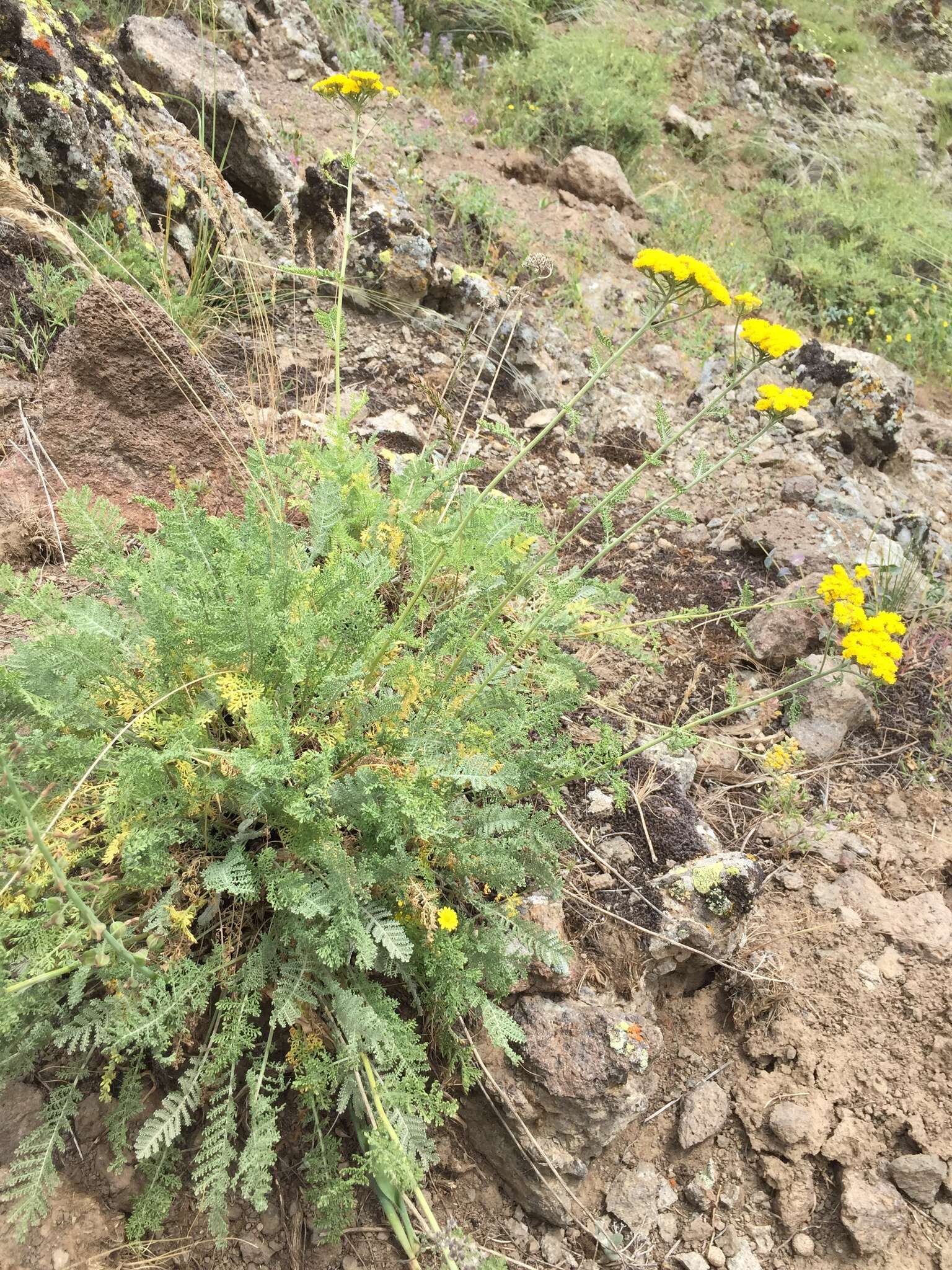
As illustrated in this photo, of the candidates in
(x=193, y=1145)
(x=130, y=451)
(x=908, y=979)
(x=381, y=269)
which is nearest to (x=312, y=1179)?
(x=193, y=1145)

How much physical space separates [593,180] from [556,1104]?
605 cm

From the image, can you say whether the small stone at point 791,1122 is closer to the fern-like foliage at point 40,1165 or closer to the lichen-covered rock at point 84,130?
the fern-like foliage at point 40,1165

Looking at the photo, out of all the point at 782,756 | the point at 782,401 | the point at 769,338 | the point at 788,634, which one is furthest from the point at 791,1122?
the point at 769,338

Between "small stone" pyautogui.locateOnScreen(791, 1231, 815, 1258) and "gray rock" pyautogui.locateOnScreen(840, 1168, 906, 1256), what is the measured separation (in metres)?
0.10

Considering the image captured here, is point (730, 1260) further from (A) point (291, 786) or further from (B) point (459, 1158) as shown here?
(A) point (291, 786)

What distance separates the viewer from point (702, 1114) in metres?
2.02

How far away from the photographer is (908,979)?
2.27m

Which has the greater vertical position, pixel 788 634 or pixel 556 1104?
pixel 788 634

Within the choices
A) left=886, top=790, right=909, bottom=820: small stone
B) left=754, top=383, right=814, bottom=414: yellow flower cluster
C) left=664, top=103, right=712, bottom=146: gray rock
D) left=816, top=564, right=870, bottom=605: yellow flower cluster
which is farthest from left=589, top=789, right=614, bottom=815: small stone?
left=664, top=103, right=712, bottom=146: gray rock

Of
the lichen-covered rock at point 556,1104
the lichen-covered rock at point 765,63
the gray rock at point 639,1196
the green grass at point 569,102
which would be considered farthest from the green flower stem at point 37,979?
the lichen-covered rock at point 765,63

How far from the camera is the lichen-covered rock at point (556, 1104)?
178 cm

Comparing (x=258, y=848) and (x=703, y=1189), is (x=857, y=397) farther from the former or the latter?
(x=258, y=848)

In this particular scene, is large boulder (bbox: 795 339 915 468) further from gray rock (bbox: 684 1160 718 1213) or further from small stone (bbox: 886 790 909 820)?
gray rock (bbox: 684 1160 718 1213)

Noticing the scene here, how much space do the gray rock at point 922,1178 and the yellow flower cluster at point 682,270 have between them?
6.92ft
